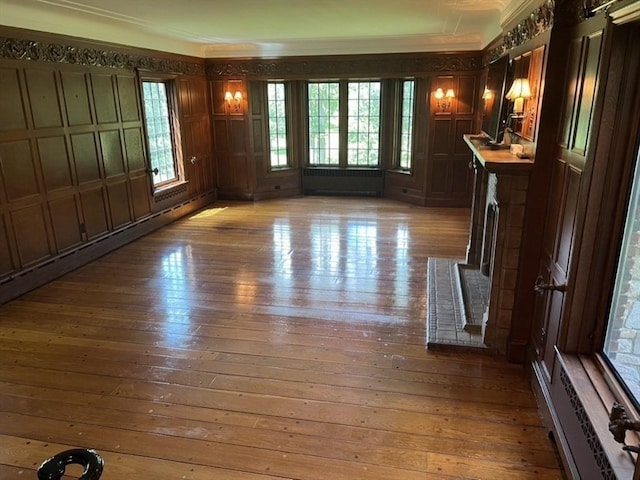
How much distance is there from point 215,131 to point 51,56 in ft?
12.5

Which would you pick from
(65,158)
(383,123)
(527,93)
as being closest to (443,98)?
(383,123)

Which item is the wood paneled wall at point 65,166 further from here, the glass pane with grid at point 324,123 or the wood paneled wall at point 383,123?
the glass pane with grid at point 324,123

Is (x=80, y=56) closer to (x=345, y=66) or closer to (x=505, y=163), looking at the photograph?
(x=345, y=66)

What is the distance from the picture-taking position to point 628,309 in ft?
6.70

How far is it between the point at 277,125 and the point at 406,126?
2.45m

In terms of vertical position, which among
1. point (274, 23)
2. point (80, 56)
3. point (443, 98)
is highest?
point (274, 23)

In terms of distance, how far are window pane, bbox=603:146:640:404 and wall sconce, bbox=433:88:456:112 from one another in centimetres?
584

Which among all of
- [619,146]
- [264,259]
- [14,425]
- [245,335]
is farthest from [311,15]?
[14,425]

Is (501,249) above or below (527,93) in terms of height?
below

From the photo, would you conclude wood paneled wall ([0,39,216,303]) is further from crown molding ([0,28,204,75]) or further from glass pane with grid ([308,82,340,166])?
glass pane with grid ([308,82,340,166])

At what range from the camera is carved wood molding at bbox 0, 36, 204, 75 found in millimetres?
4316

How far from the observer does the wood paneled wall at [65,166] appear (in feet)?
14.3

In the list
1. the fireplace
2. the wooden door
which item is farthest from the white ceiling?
the fireplace

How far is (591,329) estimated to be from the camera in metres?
2.32
